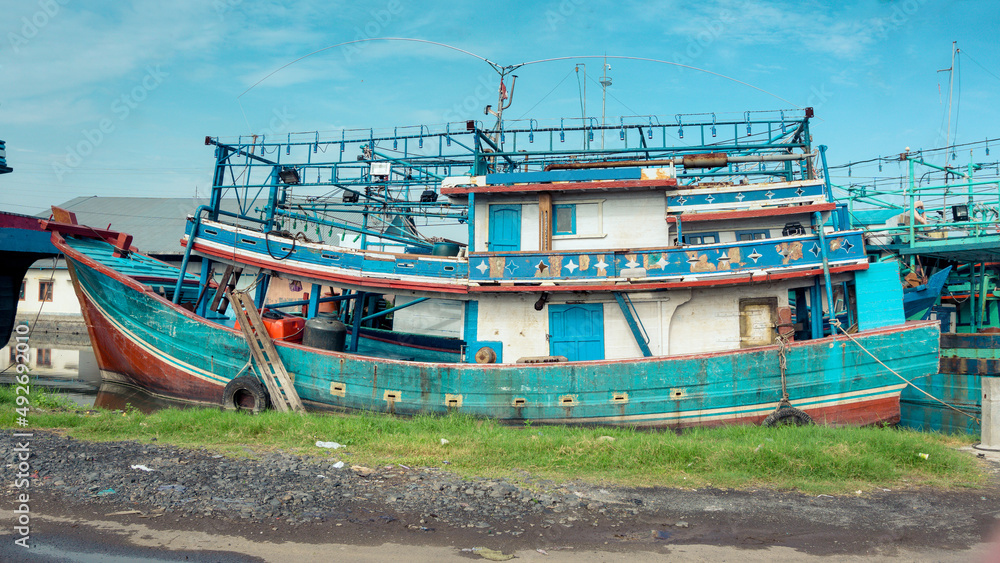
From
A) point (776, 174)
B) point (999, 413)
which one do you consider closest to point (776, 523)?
point (999, 413)

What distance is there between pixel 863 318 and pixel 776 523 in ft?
22.0

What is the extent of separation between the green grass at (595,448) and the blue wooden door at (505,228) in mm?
4088

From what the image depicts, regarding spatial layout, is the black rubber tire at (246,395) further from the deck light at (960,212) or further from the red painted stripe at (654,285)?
the deck light at (960,212)

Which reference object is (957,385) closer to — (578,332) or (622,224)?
(622,224)

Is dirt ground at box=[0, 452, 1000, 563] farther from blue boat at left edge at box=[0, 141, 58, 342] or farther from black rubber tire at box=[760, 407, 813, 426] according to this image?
blue boat at left edge at box=[0, 141, 58, 342]

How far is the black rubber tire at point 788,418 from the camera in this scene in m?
10.1

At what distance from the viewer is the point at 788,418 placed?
10.1 meters

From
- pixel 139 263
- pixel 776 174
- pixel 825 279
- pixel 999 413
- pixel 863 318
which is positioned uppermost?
pixel 776 174

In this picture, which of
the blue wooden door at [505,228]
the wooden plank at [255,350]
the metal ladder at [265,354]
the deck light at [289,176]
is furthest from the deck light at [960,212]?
the wooden plank at [255,350]

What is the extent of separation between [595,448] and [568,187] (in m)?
5.93

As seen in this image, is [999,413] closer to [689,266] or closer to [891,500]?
[891,500]

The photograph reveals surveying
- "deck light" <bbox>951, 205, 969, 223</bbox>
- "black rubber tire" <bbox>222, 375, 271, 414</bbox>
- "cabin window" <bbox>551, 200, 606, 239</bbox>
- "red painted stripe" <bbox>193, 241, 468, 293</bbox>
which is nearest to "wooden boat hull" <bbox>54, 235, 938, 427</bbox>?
"black rubber tire" <bbox>222, 375, 271, 414</bbox>

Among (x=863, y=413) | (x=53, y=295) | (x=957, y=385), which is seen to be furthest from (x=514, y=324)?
(x=53, y=295)

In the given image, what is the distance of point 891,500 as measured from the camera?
655 cm
